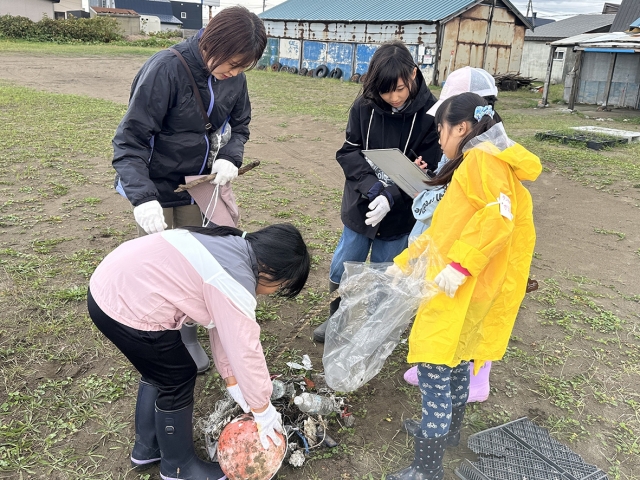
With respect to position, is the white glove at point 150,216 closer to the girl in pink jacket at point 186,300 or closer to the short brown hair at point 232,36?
the girl in pink jacket at point 186,300

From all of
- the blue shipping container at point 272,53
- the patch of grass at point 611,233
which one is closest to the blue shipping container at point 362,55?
the blue shipping container at point 272,53

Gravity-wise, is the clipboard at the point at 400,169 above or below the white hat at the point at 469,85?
below

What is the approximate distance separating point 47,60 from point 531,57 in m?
22.1

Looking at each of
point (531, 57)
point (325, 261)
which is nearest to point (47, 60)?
point (325, 261)

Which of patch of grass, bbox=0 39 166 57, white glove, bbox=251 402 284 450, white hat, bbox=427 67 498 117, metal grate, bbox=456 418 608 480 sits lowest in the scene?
metal grate, bbox=456 418 608 480

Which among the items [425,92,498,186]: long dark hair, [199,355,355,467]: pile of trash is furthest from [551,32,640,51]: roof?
[199,355,355,467]: pile of trash

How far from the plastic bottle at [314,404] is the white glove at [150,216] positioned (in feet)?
3.29

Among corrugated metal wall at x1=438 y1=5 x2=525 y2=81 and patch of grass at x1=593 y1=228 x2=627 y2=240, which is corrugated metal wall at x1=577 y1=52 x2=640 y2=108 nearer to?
corrugated metal wall at x1=438 y1=5 x2=525 y2=81

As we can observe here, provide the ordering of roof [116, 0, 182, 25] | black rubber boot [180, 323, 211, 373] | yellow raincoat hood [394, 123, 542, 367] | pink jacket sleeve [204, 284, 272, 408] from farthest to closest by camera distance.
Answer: roof [116, 0, 182, 25] < black rubber boot [180, 323, 211, 373] < yellow raincoat hood [394, 123, 542, 367] < pink jacket sleeve [204, 284, 272, 408]

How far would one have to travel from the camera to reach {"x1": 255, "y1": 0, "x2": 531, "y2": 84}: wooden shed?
18.7 m

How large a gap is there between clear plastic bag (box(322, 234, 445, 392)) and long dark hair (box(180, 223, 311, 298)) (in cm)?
43

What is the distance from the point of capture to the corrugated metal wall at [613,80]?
52.2 feet

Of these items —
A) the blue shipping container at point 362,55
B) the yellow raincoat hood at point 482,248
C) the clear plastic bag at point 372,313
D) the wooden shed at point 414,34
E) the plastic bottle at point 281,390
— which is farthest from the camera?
the blue shipping container at point 362,55

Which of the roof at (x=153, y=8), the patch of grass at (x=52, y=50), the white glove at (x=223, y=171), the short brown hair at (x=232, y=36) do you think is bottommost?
the white glove at (x=223, y=171)
